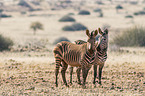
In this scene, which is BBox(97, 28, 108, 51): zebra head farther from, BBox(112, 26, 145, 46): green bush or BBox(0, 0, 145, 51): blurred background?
BBox(112, 26, 145, 46): green bush

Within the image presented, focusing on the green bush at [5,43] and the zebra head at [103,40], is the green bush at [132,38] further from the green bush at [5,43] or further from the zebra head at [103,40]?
the zebra head at [103,40]

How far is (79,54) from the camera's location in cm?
1054

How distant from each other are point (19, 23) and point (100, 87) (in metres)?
40.8

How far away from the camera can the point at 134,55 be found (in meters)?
19.8

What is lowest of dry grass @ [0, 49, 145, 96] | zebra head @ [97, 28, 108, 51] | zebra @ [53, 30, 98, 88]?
dry grass @ [0, 49, 145, 96]

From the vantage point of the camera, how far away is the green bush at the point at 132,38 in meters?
24.7

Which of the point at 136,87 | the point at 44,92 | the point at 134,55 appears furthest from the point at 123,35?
the point at 44,92

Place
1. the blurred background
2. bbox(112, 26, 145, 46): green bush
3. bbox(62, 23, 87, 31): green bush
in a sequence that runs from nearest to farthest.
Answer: bbox(112, 26, 145, 46): green bush
the blurred background
bbox(62, 23, 87, 31): green bush

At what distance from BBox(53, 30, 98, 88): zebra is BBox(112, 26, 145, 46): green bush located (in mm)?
14492

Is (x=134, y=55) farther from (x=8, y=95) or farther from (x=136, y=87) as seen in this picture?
(x=8, y=95)

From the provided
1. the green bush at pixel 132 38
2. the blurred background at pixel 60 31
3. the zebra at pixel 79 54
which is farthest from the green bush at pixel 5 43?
the zebra at pixel 79 54

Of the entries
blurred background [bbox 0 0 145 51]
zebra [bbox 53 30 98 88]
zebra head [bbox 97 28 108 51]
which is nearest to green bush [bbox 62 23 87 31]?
blurred background [bbox 0 0 145 51]

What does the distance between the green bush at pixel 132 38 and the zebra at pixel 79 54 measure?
47.5 ft

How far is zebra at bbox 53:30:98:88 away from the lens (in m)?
10.1
